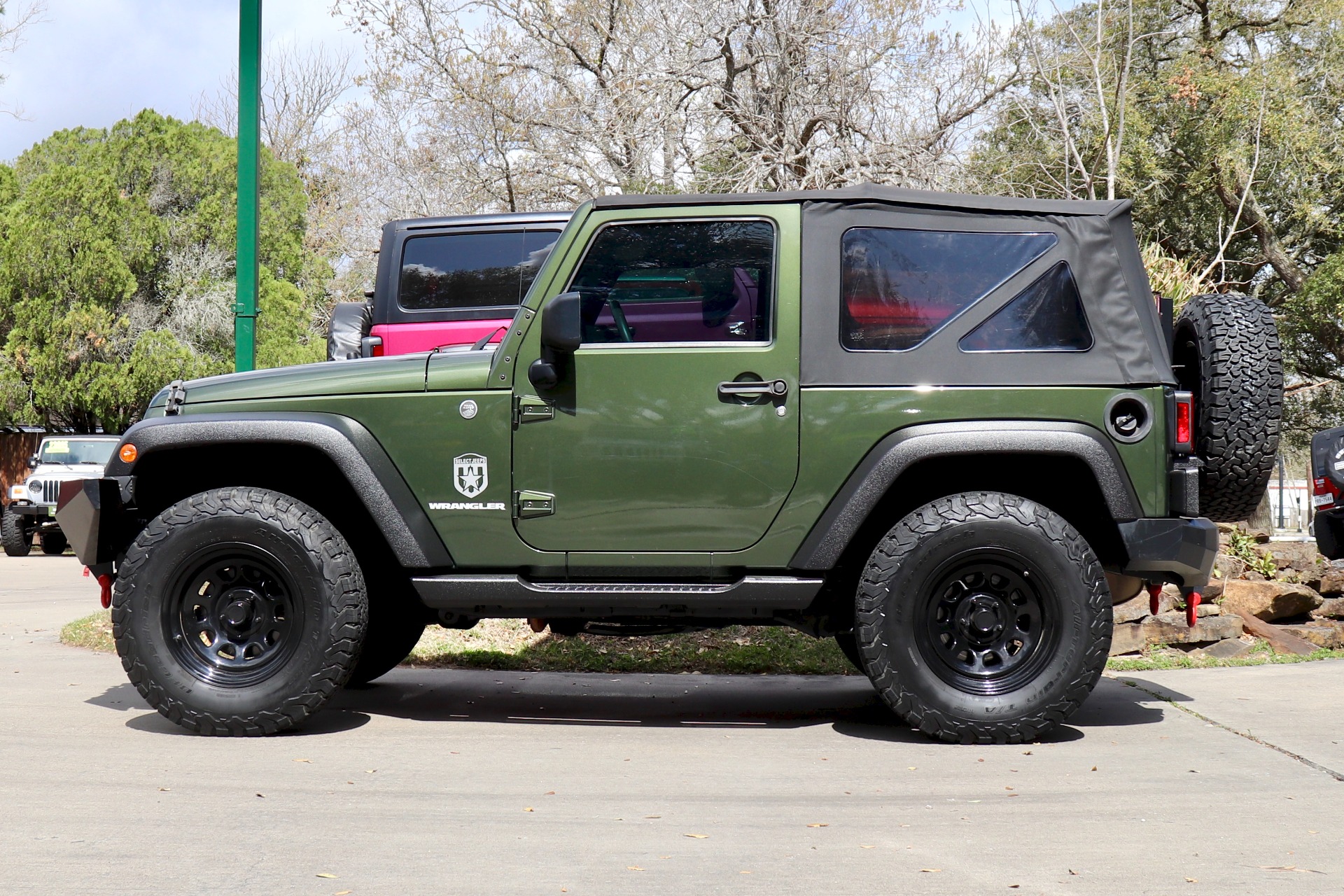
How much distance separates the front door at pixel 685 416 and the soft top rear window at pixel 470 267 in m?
3.37

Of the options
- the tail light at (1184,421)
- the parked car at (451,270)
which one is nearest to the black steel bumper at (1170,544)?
the tail light at (1184,421)

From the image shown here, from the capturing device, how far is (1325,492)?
7699 mm

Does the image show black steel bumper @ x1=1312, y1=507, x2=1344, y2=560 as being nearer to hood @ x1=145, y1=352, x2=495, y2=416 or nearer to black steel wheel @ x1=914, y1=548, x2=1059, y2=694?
black steel wheel @ x1=914, y1=548, x2=1059, y2=694

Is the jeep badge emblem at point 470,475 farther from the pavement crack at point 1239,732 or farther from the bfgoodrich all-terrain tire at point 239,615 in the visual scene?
the pavement crack at point 1239,732

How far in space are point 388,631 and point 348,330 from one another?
2.97 m

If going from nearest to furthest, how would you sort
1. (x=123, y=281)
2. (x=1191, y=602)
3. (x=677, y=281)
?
(x=677, y=281)
(x=1191, y=602)
(x=123, y=281)

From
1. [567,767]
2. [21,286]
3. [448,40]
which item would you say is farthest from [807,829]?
[21,286]

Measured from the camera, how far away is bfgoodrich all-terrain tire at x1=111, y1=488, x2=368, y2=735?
193 inches

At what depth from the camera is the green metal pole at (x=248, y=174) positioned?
766cm

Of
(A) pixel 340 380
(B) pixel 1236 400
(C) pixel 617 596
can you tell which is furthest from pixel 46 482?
(B) pixel 1236 400

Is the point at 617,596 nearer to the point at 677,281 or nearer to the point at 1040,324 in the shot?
the point at 677,281

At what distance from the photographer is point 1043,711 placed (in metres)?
4.81

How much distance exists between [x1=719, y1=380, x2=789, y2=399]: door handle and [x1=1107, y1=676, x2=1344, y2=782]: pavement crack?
238 cm

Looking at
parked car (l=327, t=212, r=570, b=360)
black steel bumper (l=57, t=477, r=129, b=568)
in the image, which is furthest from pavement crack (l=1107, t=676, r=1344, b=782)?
black steel bumper (l=57, t=477, r=129, b=568)
